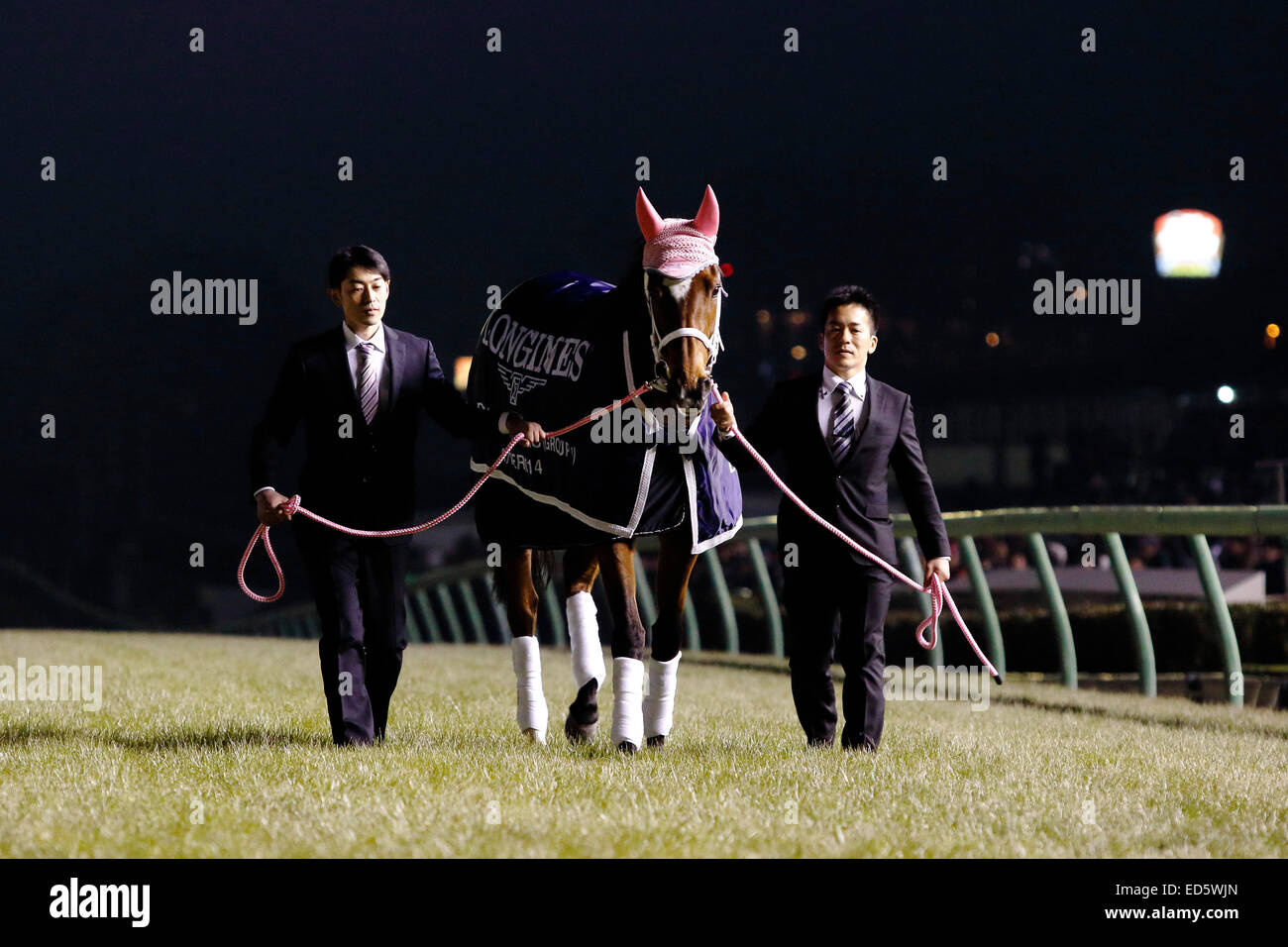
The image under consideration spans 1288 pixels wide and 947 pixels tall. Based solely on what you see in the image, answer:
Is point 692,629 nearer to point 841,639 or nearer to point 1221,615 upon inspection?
point 1221,615

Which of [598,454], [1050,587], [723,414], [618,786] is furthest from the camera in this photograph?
[1050,587]

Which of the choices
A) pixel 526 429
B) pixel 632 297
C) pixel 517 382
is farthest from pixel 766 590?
pixel 632 297

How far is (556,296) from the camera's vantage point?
635 centimetres

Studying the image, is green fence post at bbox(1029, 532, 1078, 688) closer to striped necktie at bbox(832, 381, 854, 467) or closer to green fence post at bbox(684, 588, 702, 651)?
striped necktie at bbox(832, 381, 854, 467)

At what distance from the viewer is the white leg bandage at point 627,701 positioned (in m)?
5.58

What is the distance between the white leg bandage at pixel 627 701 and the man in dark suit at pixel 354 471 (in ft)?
2.72

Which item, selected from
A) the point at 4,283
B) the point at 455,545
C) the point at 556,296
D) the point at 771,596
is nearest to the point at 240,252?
the point at 4,283

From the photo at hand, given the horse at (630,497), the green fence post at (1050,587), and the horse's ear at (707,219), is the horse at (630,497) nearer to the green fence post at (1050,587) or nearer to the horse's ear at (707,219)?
the horse's ear at (707,219)

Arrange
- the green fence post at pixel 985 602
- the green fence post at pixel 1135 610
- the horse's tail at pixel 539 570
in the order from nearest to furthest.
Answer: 1. the horse's tail at pixel 539 570
2. the green fence post at pixel 1135 610
3. the green fence post at pixel 985 602

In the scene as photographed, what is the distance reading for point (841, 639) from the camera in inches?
225

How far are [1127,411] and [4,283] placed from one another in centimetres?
5574

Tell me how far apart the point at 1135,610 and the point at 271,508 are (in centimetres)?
536

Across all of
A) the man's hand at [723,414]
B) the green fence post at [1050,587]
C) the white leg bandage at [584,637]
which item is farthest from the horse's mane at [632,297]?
the green fence post at [1050,587]
